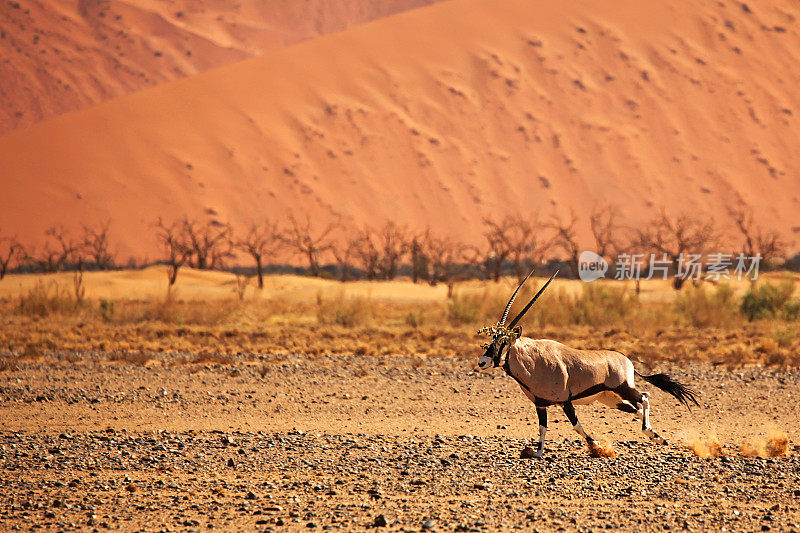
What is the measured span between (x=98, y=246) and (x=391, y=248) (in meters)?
19.8

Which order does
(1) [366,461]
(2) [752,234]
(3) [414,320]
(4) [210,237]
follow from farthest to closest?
(2) [752,234], (4) [210,237], (3) [414,320], (1) [366,461]

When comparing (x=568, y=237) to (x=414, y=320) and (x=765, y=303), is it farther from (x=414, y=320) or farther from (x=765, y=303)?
(x=414, y=320)

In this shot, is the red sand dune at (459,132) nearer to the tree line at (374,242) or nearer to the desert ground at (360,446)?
the tree line at (374,242)

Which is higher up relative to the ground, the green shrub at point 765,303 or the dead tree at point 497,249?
the dead tree at point 497,249

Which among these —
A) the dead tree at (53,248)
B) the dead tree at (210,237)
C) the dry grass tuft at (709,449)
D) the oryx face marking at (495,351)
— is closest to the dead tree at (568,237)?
the dead tree at (210,237)

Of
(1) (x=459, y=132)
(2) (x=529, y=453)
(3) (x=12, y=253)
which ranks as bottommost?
(2) (x=529, y=453)

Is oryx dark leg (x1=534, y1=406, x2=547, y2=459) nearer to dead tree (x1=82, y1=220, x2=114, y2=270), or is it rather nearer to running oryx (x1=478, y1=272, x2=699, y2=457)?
running oryx (x1=478, y1=272, x2=699, y2=457)

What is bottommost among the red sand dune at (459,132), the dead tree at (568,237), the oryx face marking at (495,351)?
the oryx face marking at (495,351)

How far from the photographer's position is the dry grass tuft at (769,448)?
29.0 ft

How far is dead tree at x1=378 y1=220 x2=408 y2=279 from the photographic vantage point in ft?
174

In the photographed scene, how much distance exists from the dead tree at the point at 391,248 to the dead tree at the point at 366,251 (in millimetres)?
484

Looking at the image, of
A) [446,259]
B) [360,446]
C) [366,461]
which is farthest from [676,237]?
[366,461]

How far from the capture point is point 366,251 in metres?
62.0

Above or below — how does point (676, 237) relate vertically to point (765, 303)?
above
